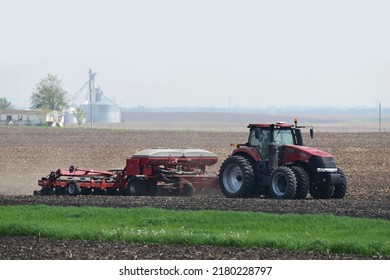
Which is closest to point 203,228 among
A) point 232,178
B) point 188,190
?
point 232,178

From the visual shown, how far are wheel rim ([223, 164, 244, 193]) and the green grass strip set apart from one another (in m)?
6.15

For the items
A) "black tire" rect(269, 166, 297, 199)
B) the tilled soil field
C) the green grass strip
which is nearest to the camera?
the tilled soil field

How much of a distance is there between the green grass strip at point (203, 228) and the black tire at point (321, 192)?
7.06 m

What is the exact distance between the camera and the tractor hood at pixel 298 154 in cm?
3158

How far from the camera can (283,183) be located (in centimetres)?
3158

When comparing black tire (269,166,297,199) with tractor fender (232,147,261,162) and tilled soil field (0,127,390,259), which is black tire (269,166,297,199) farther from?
tractor fender (232,147,261,162)

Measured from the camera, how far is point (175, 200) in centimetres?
3044

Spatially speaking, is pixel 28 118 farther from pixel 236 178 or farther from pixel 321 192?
pixel 321 192

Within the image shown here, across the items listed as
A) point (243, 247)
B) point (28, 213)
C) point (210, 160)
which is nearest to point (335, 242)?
point (243, 247)

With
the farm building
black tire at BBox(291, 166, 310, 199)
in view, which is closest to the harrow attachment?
black tire at BBox(291, 166, 310, 199)

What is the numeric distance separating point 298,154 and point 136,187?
545cm

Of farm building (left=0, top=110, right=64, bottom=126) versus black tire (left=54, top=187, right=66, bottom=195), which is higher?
black tire (left=54, top=187, right=66, bottom=195)

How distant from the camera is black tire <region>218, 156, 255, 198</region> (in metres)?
31.8

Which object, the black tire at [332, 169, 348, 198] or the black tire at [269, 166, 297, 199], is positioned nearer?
the black tire at [269, 166, 297, 199]
